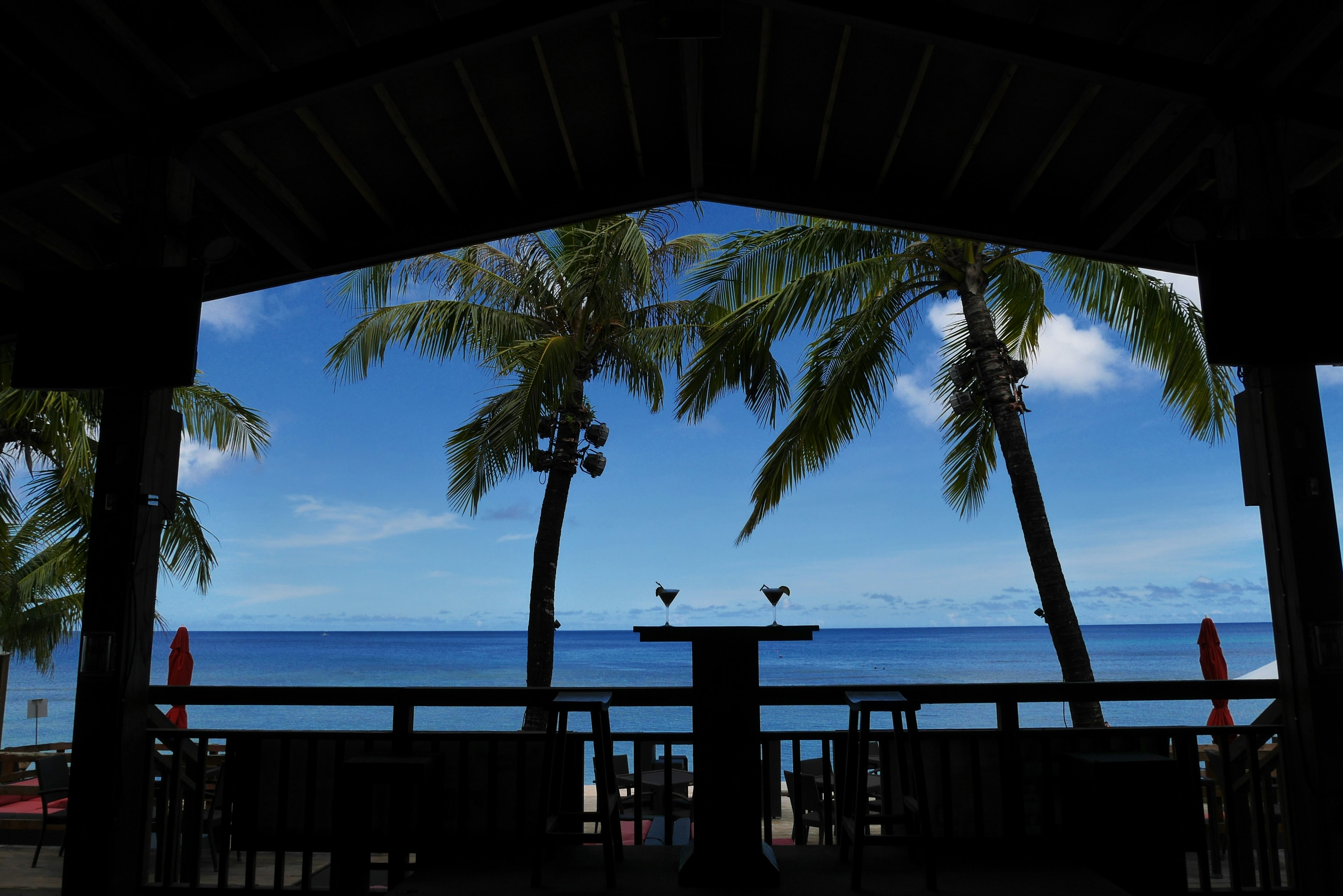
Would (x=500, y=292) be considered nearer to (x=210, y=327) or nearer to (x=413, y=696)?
(x=413, y=696)

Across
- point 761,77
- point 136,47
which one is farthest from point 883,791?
point 136,47

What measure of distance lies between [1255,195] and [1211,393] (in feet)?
18.7

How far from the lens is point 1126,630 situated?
7112 cm

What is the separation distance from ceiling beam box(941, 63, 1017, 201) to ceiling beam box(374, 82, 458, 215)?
8.82 feet

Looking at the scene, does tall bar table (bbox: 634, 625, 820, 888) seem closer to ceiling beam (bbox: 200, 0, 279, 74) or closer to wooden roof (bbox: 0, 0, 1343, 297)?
wooden roof (bbox: 0, 0, 1343, 297)

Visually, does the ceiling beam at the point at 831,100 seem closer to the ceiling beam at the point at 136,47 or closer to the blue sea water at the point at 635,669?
the ceiling beam at the point at 136,47

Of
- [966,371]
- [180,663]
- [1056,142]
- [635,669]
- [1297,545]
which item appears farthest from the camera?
[635,669]

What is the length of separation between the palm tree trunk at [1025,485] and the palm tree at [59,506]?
329 inches

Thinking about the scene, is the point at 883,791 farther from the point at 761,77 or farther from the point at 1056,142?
the point at 761,77

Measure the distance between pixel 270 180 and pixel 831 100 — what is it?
2.77m

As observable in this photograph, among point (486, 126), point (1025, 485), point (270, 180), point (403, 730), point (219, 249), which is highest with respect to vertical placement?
point (486, 126)

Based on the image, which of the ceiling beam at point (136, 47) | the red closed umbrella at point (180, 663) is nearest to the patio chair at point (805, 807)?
the ceiling beam at point (136, 47)

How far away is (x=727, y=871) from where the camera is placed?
3148 millimetres

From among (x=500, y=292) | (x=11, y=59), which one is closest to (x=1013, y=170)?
(x=11, y=59)
